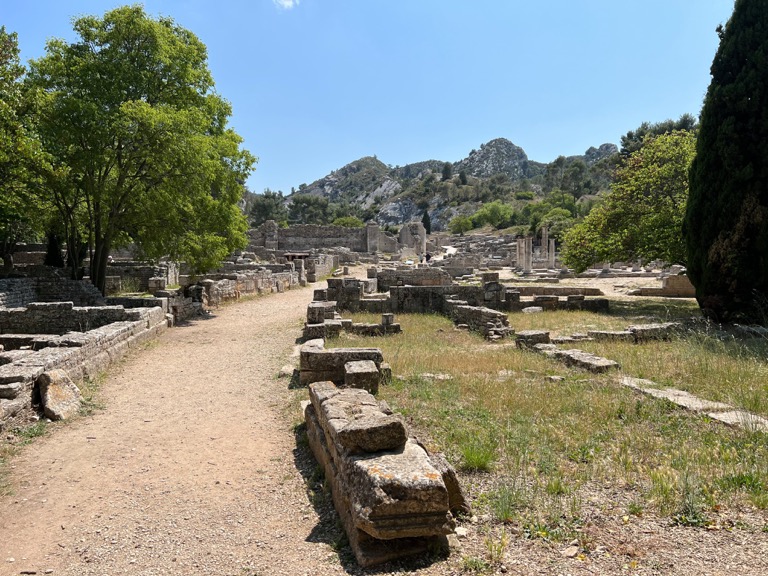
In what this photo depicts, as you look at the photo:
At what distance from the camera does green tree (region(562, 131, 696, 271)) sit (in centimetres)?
1800

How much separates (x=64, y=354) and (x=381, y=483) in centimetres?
686

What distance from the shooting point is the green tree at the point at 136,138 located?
1500 centimetres

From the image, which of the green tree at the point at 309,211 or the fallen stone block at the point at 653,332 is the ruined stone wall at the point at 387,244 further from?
the fallen stone block at the point at 653,332

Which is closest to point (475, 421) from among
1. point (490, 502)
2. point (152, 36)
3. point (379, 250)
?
point (490, 502)

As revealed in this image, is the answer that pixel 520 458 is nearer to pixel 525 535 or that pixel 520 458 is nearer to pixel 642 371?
pixel 525 535

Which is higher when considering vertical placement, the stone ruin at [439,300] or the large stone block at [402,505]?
the stone ruin at [439,300]

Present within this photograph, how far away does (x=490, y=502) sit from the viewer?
14.0ft

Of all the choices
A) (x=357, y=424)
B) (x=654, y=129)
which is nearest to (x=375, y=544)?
(x=357, y=424)

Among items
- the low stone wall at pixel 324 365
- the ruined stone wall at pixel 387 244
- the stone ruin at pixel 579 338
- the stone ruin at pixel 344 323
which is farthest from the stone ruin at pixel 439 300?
the ruined stone wall at pixel 387 244

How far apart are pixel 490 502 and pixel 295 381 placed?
538 centimetres

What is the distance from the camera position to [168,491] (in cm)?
486

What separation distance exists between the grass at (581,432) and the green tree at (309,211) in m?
87.4

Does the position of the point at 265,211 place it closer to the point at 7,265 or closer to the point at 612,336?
the point at 7,265

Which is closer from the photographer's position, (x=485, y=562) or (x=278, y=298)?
(x=485, y=562)
